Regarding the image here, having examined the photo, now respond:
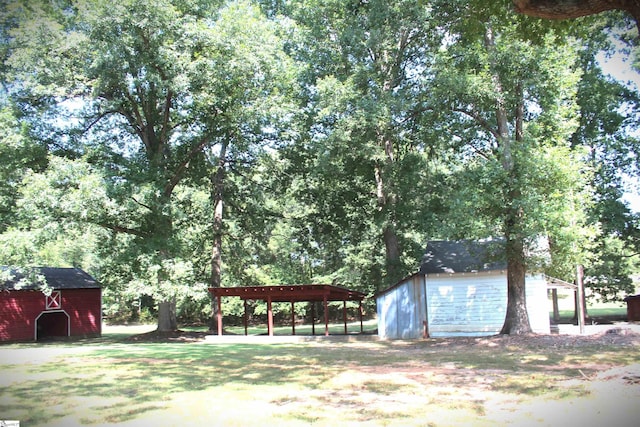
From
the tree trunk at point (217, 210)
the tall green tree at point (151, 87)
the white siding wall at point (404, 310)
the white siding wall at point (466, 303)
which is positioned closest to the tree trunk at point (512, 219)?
the white siding wall at point (466, 303)

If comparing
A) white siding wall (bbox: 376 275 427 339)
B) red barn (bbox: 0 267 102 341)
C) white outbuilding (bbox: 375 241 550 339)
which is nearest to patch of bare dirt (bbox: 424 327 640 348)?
white outbuilding (bbox: 375 241 550 339)

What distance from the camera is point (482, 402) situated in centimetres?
788

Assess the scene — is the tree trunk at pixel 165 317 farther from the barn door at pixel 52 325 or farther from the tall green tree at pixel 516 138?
the tall green tree at pixel 516 138

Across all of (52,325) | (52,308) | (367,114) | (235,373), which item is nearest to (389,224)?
(367,114)

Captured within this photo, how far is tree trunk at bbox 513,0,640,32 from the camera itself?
6047mm

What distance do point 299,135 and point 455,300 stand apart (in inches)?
426

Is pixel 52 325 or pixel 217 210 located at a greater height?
pixel 217 210

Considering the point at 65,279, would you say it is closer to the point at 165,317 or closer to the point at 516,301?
the point at 165,317

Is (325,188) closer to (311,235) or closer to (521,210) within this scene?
(311,235)

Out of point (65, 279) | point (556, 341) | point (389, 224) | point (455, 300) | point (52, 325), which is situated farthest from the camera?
point (65, 279)

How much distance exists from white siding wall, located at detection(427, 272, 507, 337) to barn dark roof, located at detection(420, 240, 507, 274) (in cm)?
32

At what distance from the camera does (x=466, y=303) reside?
22.5 metres

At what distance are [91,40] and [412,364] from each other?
55.6ft

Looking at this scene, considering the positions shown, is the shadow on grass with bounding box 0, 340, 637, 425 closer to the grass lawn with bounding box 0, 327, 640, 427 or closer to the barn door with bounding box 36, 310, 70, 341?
the grass lawn with bounding box 0, 327, 640, 427
